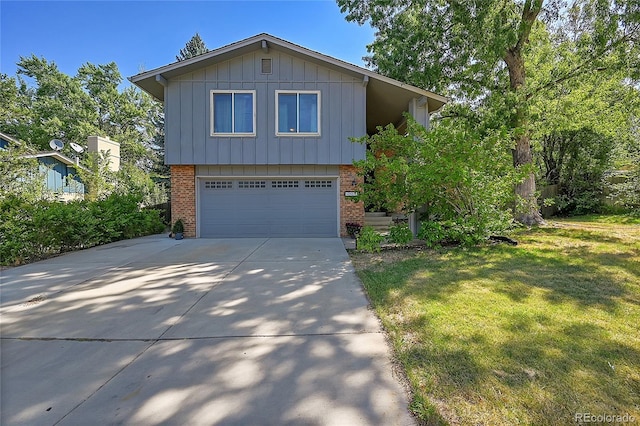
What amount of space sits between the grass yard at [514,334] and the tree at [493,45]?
135 inches

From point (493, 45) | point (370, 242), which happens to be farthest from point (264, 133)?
point (493, 45)

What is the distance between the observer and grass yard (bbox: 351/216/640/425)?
2.08 m

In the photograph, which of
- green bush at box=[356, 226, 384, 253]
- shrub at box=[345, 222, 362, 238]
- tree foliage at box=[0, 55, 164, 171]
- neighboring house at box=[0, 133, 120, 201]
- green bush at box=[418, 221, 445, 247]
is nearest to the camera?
green bush at box=[418, 221, 445, 247]

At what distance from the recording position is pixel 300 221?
10.4 meters

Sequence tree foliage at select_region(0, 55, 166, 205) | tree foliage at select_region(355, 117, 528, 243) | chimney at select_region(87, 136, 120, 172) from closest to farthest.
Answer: tree foliage at select_region(355, 117, 528, 243) → chimney at select_region(87, 136, 120, 172) → tree foliage at select_region(0, 55, 166, 205)

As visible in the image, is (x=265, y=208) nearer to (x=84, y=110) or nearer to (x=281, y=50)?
(x=281, y=50)

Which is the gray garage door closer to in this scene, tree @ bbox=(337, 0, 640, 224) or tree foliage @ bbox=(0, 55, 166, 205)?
tree @ bbox=(337, 0, 640, 224)

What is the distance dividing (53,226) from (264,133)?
19.7ft

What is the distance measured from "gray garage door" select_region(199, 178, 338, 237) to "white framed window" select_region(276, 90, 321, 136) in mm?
1659

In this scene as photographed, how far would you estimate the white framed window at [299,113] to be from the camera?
396 inches

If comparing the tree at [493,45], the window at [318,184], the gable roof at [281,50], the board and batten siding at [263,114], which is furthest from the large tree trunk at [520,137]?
the window at [318,184]

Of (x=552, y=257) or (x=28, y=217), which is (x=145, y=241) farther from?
(x=552, y=257)

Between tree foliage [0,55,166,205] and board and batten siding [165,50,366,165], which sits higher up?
tree foliage [0,55,166,205]

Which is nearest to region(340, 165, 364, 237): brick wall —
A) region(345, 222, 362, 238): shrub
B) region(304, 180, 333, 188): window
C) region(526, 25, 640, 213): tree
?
region(345, 222, 362, 238): shrub
